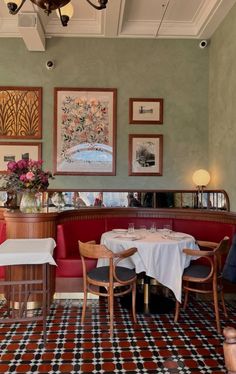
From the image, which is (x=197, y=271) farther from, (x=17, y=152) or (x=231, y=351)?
(x=17, y=152)

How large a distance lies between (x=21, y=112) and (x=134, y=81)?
207 cm

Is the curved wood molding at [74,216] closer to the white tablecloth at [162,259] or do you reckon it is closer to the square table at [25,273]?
the square table at [25,273]

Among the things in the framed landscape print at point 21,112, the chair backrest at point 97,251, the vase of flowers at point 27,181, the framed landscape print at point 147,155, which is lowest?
the chair backrest at point 97,251

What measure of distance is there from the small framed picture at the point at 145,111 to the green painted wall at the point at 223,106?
92cm

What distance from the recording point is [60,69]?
5648 mm

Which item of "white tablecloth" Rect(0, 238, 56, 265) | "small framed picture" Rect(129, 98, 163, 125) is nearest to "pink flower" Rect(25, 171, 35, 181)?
"white tablecloth" Rect(0, 238, 56, 265)

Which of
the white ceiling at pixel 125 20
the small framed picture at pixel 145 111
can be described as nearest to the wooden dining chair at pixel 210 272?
the small framed picture at pixel 145 111

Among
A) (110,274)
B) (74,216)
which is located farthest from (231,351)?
(74,216)

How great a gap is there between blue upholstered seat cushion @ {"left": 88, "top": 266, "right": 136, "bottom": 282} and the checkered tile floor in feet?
1.69

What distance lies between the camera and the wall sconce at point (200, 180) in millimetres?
5375

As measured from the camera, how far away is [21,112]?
18.4 feet

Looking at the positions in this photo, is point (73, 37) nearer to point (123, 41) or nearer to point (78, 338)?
point (123, 41)

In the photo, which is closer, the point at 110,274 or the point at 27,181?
the point at 110,274

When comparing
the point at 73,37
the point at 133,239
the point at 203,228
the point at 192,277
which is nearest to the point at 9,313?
the point at 133,239
